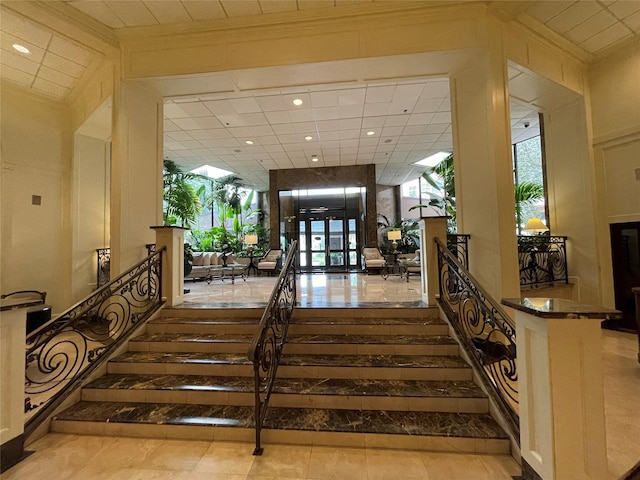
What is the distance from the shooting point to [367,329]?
3.47m

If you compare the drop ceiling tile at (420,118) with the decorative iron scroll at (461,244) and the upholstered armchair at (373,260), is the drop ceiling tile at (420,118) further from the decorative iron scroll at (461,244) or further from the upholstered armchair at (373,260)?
the upholstered armchair at (373,260)

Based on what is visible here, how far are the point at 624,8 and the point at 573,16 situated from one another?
0.63 meters

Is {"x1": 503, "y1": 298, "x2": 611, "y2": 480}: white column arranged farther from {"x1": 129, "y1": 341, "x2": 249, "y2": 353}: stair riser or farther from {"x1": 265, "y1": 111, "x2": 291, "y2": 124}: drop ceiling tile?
{"x1": 265, "y1": 111, "x2": 291, "y2": 124}: drop ceiling tile

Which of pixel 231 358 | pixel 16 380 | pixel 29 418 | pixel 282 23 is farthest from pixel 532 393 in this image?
pixel 282 23

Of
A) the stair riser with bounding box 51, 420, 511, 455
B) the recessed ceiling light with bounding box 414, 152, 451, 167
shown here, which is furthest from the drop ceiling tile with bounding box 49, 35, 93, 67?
the recessed ceiling light with bounding box 414, 152, 451, 167

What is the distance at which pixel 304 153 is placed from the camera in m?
8.95

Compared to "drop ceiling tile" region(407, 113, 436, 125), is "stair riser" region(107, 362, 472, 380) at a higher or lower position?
lower

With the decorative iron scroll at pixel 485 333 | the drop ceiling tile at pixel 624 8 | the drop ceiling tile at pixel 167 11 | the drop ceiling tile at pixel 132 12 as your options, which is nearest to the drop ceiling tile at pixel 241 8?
the drop ceiling tile at pixel 167 11

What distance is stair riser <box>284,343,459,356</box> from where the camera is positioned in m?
3.09

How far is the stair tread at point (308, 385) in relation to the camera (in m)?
2.60

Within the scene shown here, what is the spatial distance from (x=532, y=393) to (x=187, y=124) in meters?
7.55

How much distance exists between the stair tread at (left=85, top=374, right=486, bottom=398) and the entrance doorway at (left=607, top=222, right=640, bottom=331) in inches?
180

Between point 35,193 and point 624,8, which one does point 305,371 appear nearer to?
Result: point 35,193

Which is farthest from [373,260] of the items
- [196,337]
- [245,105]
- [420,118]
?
[196,337]
